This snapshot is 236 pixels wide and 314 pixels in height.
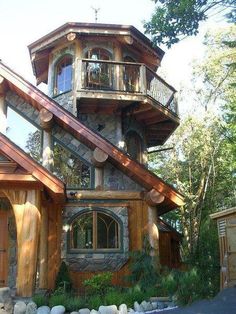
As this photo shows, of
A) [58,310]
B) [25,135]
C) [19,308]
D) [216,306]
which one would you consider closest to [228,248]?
[216,306]

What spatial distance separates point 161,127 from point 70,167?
4.96 meters

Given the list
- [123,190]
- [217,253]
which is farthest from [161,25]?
[217,253]

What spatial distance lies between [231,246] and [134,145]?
19.3 feet

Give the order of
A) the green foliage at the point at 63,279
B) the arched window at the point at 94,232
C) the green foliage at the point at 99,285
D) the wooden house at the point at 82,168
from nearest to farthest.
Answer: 1. the wooden house at the point at 82,168
2. the green foliage at the point at 99,285
3. the green foliage at the point at 63,279
4. the arched window at the point at 94,232

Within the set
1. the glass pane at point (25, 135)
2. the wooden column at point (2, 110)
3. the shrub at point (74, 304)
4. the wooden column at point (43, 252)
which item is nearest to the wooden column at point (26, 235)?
the shrub at point (74, 304)

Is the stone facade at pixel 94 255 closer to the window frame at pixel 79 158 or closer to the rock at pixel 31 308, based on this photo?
the window frame at pixel 79 158

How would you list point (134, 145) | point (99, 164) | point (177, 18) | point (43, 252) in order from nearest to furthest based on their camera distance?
1. point (177, 18)
2. point (43, 252)
3. point (99, 164)
4. point (134, 145)

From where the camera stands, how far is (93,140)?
12141mm

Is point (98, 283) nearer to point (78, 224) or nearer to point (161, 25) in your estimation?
point (78, 224)

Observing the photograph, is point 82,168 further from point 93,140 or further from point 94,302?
point 94,302

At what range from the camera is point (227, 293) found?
9398 mm

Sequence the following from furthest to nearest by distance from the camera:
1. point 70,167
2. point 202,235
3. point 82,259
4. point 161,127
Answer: point 202,235
point 161,127
point 70,167
point 82,259

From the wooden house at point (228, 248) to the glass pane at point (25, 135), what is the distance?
613 cm

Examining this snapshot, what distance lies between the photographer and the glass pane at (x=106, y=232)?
40.0 feet
